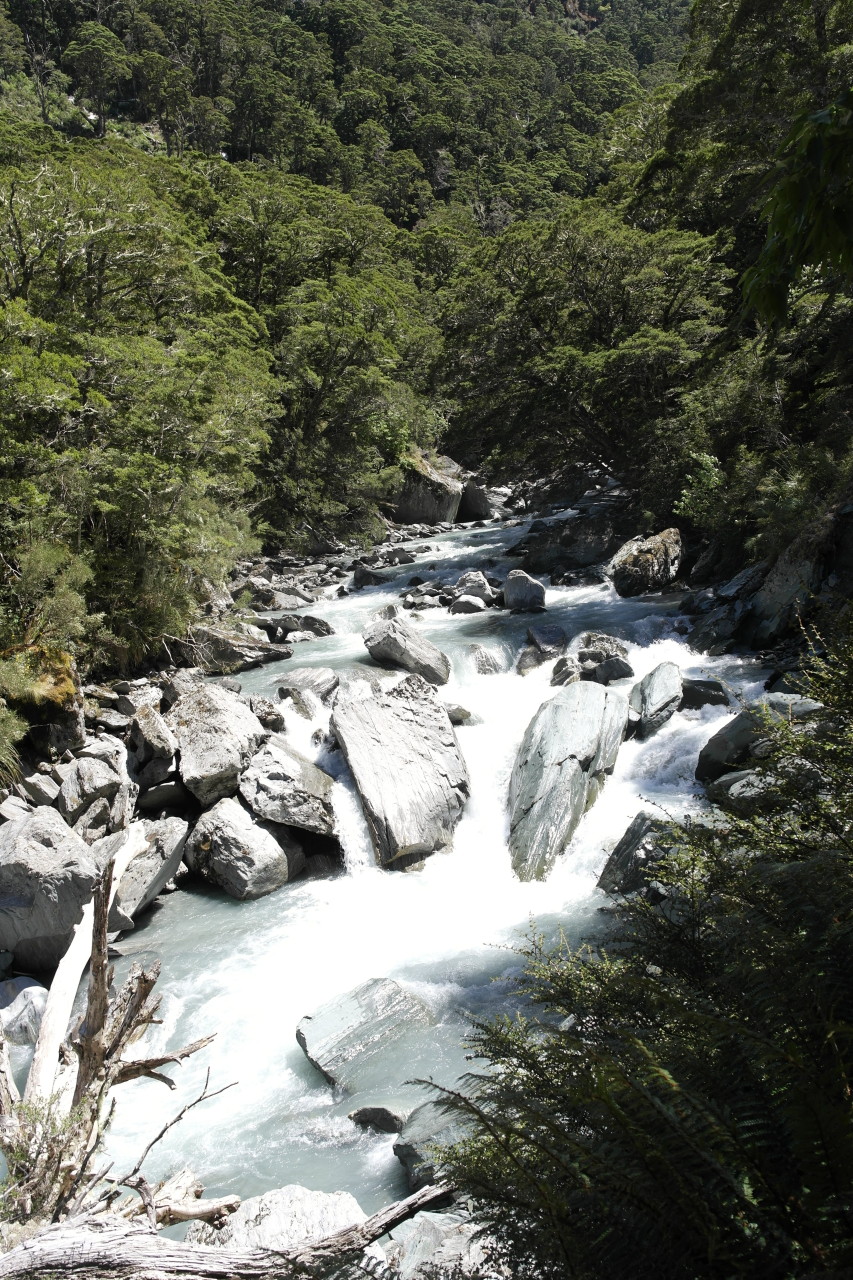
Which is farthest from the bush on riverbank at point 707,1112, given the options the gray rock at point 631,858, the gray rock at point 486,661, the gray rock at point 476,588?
the gray rock at point 476,588

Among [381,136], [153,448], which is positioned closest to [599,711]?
[153,448]

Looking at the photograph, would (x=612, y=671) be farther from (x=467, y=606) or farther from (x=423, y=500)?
(x=423, y=500)

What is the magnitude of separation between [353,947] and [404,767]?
272 cm

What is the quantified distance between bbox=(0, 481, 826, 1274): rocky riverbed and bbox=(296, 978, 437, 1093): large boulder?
0.02 metres

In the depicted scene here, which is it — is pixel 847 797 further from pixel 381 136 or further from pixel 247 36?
pixel 247 36

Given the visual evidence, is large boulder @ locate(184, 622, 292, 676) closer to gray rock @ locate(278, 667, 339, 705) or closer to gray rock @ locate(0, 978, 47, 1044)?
gray rock @ locate(278, 667, 339, 705)

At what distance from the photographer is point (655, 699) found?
1065 centimetres

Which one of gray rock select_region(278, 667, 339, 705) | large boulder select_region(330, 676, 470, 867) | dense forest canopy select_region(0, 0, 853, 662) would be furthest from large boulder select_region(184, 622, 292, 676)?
large boulder select_region(330, 676, 470, 867)

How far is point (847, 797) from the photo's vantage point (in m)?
3.15

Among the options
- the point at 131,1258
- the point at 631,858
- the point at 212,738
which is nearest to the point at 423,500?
the point at 212,738

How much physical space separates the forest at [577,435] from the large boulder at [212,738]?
1.65m

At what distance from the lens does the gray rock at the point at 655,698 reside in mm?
10422

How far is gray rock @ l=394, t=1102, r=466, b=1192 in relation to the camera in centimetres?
462

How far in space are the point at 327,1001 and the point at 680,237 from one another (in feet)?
68.7
